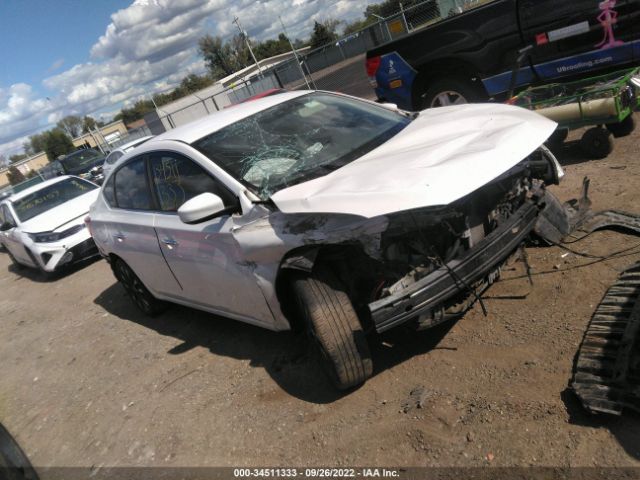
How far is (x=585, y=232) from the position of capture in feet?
13.8

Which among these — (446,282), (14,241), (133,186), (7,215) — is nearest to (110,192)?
(133,186)

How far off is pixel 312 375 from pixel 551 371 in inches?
63.0

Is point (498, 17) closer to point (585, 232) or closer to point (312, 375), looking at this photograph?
point (585, 232)

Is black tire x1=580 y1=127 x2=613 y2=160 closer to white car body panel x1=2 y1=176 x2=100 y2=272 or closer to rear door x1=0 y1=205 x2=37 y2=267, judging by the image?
white car body panel x1=2 y1=176 x2=100 y2=272

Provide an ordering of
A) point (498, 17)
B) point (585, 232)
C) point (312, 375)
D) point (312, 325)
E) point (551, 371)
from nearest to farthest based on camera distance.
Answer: point (551, 371) < point (312, 325) < point (312, 375) < point (585, 232) < point (498, 17)

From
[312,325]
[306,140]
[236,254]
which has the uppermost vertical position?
[306,140]

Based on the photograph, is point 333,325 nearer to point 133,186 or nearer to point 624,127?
point 133,186

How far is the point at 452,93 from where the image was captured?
7438mm

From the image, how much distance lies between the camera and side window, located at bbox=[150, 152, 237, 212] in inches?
147

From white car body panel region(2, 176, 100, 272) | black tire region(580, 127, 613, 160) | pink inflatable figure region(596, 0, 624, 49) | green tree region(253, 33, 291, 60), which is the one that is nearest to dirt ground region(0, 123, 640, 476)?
black tire region(580, 127, 613, 160)

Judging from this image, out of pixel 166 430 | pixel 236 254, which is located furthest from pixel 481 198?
pixel 166 430

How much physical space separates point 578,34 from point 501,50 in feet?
3.16

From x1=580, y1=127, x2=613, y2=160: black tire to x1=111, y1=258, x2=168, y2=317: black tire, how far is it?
5.06m

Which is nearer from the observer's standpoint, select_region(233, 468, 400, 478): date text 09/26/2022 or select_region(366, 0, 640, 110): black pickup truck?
select_region(233, 468, 400, 478): date text 09/26/2022
